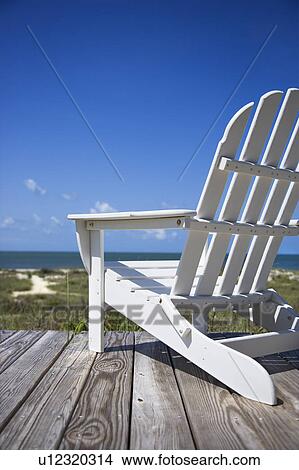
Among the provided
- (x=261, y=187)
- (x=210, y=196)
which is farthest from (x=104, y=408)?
(x=261, y=187)

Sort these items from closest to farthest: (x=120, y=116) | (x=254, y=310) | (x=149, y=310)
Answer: (x=149, y=310)
(x=254, y=310)
(x=120, y=116)

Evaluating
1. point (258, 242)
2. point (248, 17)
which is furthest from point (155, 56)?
point (258, 242)

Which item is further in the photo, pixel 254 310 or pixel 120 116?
pixel 120 116

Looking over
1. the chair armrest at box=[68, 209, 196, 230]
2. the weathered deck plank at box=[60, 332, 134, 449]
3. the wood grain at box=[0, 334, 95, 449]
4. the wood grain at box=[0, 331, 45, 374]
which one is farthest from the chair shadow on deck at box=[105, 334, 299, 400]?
the chair armrest at box=[68, 209, 196, 230]

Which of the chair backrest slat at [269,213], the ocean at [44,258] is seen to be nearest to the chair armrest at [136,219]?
the chair backrest slat at [269,213]

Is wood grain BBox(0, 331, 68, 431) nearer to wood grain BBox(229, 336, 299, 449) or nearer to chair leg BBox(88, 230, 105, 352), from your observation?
chair leg BBox(88, 230, 105, 352)

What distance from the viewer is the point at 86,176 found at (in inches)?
757

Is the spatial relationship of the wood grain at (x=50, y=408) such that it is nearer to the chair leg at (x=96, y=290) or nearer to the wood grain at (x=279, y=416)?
the chair leg at (x=96, y=290)

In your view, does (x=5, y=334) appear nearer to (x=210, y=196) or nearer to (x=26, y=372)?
(x=26, y=372)

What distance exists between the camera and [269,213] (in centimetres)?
189

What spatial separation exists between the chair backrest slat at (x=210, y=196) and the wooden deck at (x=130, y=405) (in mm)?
412

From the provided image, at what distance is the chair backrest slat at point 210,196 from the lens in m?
1.54
